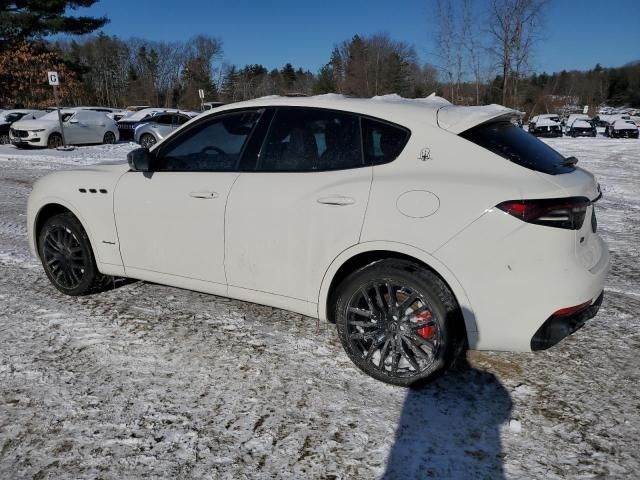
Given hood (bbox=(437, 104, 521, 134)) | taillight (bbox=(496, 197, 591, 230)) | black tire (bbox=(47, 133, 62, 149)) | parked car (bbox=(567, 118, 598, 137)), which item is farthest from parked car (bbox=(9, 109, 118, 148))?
parked car (bbox=(567, 118, 598, 137))

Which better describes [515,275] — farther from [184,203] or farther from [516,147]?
[184,203]

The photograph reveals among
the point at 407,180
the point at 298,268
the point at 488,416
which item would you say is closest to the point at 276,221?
the point at 298,268

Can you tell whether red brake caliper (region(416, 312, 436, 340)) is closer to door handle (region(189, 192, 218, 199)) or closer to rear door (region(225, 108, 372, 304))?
rear door (region(225, 108, 372, 304))

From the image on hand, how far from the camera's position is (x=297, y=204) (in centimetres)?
306

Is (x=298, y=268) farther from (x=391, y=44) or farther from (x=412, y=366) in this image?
(x=391, y=44)

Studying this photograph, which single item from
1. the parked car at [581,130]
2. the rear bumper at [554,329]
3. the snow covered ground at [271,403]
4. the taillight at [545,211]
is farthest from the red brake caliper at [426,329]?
the parked car at [581,130]

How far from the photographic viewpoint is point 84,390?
2898mm

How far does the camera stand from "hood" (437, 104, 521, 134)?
2.81 m

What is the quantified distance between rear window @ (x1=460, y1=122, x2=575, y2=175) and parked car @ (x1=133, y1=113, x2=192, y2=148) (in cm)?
1821

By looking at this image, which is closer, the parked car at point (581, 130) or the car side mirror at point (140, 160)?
the car side mirror at point (140, 160)

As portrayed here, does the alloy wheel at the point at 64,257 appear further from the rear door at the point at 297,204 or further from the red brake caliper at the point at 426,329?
the red brake caliper at the point at 426,329

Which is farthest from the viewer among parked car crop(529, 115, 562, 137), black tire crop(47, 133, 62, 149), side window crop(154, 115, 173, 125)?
parked car crop(529, 115, 562, 137)

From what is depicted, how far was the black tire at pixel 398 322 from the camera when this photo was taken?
108 inches

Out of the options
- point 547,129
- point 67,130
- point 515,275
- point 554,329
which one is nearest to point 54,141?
point 67,130
